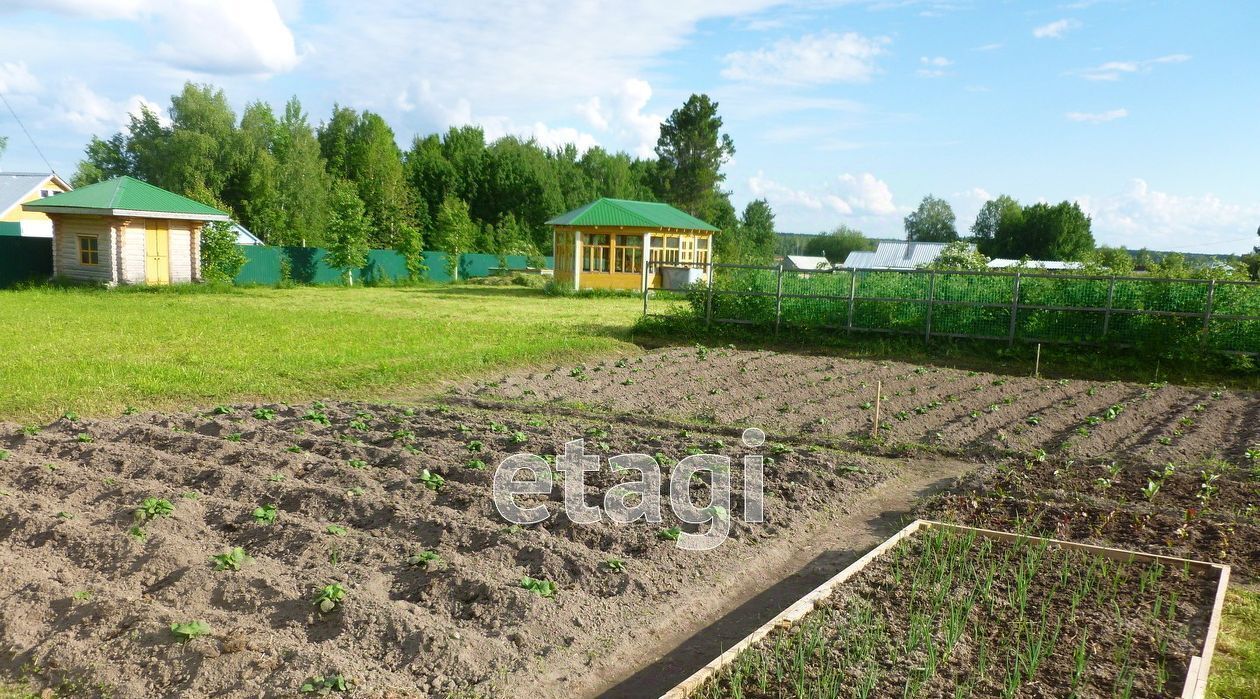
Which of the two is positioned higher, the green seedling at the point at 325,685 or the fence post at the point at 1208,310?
the fence post at the point at 1208,310

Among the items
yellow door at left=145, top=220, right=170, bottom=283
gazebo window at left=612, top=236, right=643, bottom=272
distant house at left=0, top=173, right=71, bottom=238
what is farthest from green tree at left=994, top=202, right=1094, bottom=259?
distant house at left=0, top=173, right=71, bottom=238

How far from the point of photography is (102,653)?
156 inches

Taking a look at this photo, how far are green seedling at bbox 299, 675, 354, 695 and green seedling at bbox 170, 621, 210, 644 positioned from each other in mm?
643

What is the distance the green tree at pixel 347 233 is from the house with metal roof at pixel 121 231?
5785 millimetres

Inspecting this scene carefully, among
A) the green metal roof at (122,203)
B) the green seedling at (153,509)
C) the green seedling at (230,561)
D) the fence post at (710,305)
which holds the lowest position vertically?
the green seedling at (230,561)

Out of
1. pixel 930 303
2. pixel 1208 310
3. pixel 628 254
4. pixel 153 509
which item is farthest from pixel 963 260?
pixel 153 509

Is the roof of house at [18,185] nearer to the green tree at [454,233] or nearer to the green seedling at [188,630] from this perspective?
the green tree at [454,233]

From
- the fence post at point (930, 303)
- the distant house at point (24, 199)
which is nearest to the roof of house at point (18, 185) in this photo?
the distant house at point (24, 199)

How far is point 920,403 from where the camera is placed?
10891 millimetres

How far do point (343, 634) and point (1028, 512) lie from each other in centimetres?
478

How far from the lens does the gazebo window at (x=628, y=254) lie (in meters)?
31.8

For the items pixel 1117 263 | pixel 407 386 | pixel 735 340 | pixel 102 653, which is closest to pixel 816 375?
pixel 735 340

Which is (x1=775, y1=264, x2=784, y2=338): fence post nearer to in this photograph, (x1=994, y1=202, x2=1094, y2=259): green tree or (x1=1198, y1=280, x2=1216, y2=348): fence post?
(x1=1198, y1=280, x2=1216, y2=348): fence post

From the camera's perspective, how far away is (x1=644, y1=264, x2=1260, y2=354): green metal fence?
13.9 meters
